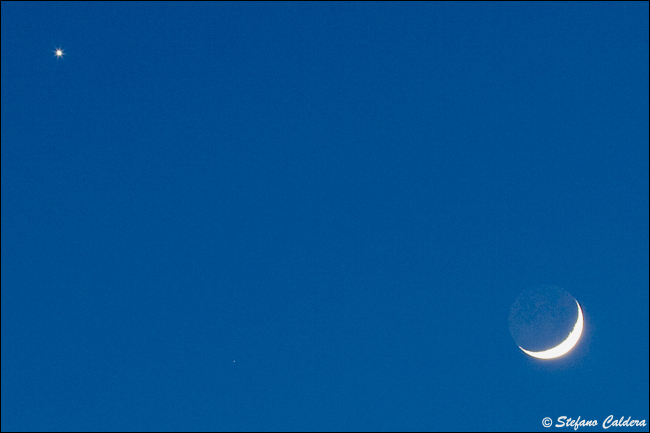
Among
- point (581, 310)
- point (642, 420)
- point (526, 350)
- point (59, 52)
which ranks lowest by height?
point (642, 420)

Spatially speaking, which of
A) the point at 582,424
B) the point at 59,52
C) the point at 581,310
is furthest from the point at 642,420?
the point at 59,52

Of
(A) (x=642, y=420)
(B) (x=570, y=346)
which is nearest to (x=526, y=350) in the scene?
(B) (x=570, y=346)

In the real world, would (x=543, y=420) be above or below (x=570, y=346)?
below

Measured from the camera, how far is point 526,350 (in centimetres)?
1056

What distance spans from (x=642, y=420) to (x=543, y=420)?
2478 mm

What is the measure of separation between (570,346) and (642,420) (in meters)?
2.50

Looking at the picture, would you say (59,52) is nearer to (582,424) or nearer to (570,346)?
(570,346)

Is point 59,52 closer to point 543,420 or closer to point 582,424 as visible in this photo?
point 543,420

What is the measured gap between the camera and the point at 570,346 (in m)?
10.5

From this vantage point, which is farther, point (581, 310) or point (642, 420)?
point (581, 310)

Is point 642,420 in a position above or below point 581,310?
below

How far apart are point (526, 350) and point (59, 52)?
16080 mm

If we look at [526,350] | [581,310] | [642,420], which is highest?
[581,310]

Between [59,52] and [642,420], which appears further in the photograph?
[59,52]
